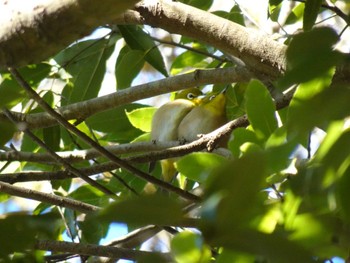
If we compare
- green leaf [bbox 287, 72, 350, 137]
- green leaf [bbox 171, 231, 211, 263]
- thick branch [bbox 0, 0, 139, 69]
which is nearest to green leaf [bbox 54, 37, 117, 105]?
thick branch [bbox 0, 0, 139, 69]

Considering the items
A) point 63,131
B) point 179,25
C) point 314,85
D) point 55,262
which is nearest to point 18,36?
point 314,85

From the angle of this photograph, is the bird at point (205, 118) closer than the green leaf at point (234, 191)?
No

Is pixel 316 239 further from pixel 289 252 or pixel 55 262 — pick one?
pixel 55 262

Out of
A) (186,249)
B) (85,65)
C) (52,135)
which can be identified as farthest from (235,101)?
(186,249)

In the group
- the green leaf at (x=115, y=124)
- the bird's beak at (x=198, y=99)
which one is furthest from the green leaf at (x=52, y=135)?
the bird's beak at (x=198, y=99)

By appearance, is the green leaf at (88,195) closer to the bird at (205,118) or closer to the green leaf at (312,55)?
the bird at (205,118)

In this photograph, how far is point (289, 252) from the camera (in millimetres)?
399

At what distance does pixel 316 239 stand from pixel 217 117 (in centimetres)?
234

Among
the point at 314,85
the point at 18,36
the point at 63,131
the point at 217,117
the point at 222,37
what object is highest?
the point at 217,117

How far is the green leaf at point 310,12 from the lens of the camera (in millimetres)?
1375

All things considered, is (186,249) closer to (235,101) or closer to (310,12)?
(310,12)

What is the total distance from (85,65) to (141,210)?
6.68 feet

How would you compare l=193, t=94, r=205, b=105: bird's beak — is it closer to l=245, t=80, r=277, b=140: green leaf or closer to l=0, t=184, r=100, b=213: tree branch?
l=0, t=184, r=100, b=213: tree branch

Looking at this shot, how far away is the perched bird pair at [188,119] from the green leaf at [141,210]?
7.19ft
